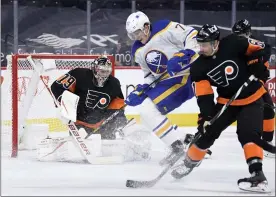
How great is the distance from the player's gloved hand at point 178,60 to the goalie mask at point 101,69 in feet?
1.88

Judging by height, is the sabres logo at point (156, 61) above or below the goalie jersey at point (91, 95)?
above

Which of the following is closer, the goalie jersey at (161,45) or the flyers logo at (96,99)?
the goalie jersey at (161,45)

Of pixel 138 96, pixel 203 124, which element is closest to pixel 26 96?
pixel 138 96

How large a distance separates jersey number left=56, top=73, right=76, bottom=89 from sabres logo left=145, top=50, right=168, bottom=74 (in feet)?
1.76

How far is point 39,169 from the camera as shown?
4.65 m

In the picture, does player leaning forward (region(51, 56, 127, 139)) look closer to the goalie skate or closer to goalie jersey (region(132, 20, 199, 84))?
goalie jersey (region(132, 20, 199, 84))

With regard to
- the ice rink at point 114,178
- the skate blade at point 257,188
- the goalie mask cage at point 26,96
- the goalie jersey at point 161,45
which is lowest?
the ice rink at point 114,178

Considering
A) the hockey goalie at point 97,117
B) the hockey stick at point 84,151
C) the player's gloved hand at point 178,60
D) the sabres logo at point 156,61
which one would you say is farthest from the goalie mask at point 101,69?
the player's gloved hand at point 178,60

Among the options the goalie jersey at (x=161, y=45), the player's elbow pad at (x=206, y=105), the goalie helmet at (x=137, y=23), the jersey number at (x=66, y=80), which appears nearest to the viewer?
the player's elbow pad at (x=206, y=105)

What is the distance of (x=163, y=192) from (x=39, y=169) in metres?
1.08

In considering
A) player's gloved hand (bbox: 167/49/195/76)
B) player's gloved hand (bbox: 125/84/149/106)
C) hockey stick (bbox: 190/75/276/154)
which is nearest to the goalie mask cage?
player's gloved hand (bbox: 125/84/149/106)

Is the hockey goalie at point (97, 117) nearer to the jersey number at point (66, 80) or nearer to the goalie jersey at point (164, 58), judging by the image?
the jersey number at point (66, 80)

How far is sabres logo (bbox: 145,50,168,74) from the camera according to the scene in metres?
4.89

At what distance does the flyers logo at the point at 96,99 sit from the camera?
5.22 m
